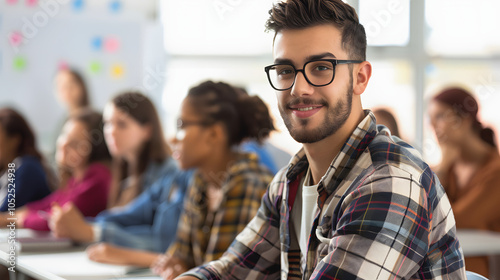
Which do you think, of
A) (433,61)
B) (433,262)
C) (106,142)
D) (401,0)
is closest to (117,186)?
(106,142)

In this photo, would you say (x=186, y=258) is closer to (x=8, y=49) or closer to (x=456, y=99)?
(x=456, y=99)

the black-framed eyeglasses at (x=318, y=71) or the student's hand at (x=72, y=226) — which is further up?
the black-framed eyeglasses at (x=318, y=71)

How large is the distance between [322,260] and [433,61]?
3511mm

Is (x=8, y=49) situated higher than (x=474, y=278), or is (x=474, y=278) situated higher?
(x=8, y=49)

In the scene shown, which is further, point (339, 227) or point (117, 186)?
point (117, 186)

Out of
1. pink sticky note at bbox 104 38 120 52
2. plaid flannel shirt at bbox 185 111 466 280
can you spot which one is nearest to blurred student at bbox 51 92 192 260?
plaid flannel shirt at bbox 185 111 466 280

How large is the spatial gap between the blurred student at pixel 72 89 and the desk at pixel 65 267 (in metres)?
2.61

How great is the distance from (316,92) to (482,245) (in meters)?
1.35

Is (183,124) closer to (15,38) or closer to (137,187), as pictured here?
(137,187)

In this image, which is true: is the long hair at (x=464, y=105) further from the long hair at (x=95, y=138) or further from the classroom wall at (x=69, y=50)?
the classroom wall at (x=69, y=50)

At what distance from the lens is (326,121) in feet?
3.67

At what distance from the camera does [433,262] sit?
105 centimetres

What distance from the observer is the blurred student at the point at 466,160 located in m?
2.56

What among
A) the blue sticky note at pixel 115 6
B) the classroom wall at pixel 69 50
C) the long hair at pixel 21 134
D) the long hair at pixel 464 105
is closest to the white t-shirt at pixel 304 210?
the long hair at pixel 464 105
